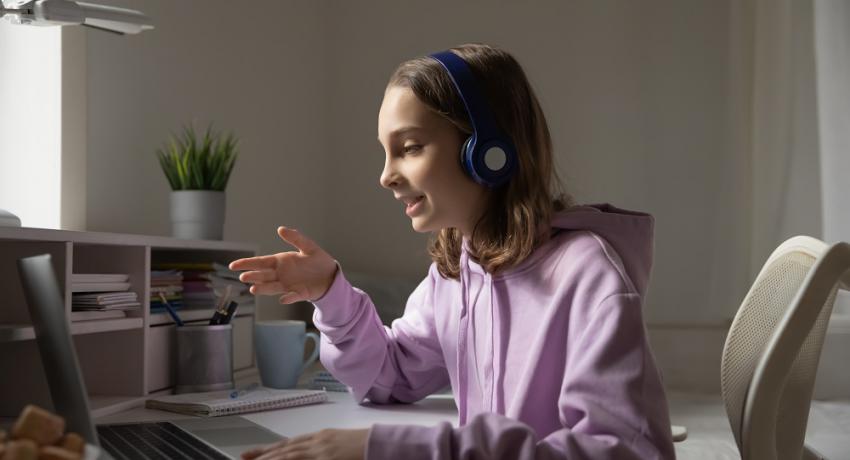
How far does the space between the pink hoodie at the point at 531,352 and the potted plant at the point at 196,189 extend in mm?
551

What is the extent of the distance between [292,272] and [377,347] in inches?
7.5

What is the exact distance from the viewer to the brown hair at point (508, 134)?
101 centimetres

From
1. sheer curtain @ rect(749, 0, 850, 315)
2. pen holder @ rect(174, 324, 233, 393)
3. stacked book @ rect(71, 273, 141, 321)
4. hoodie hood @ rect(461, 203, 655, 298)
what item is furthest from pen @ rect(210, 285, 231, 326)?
sheer curtain @ rect(749, 0, 850, 315)

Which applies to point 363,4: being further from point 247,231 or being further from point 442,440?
point 442,440

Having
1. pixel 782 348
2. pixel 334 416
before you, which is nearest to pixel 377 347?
pixel 334 416

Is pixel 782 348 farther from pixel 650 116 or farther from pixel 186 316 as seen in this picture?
pixel 650 116

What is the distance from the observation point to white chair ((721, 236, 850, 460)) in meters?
0.85

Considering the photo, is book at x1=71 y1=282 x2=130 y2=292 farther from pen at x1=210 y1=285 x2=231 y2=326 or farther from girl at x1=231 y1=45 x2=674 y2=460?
girl at x1=231 y1=45 x2=674 y2=460

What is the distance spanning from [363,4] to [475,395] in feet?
5.31

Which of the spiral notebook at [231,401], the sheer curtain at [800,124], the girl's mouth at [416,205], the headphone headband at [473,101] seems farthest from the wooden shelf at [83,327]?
the sheer curtain at [800,124]

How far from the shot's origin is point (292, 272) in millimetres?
1090

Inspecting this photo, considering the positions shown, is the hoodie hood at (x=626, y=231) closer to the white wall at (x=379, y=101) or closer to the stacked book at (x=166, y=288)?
the stacked book at (x=166, y=288)

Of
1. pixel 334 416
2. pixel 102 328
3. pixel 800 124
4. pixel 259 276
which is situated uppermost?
pixel 800 124

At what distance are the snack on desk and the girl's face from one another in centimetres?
59
